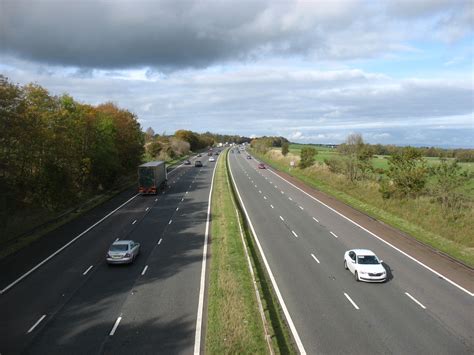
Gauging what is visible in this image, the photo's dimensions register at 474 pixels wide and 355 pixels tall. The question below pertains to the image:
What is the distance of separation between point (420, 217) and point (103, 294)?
2597cm

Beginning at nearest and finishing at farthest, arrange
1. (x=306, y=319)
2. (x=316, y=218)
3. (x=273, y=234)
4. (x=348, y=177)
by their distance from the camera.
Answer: (x=306, y=319), (x=273, y=234), (x=316, y=218), (x=348, y=177)

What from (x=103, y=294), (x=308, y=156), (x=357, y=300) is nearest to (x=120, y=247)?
(x=103, y=294)

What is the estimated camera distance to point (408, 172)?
1518 inches

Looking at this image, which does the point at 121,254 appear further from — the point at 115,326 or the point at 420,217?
the point at 420,217

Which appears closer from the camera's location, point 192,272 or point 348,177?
point 192,272

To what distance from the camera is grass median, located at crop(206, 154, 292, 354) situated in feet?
42.2

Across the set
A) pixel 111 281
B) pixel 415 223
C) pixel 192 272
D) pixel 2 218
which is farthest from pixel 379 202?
pixel 2 218

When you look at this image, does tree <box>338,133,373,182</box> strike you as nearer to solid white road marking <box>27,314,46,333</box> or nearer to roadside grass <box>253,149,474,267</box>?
roadside grass <box>253,149,474,267</box>

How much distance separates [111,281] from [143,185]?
2940cm

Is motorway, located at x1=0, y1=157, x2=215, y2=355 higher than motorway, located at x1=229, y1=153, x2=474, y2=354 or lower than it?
higher

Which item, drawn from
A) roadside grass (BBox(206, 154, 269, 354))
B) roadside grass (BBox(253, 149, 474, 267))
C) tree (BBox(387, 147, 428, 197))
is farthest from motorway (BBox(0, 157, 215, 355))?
tree (BBox(387, 147, 428, 197))

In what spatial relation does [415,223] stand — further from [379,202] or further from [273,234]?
[273,234]

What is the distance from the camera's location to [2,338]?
540 inches

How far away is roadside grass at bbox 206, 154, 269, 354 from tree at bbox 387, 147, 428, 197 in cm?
1917
